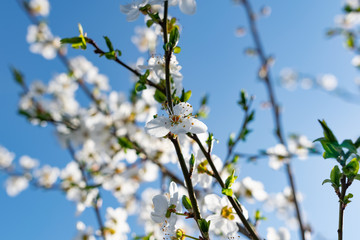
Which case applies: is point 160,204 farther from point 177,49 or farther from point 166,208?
point 177,49

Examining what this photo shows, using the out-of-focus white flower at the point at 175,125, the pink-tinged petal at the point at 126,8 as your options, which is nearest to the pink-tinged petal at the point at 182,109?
the out-of-focus white flower at the point at 175,125

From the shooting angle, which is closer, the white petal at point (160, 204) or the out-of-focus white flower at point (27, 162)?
the white petal at point (160, 204)

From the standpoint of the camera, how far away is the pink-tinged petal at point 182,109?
839 millimetres

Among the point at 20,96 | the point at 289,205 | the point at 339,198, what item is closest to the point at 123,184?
the point at 20,96

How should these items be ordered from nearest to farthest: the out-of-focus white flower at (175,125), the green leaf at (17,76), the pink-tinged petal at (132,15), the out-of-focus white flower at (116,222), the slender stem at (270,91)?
the out-of-focus white flower at (175,125) → the pink-tinged petal at (132,15) → the slender stem at (270,91) → the out-of-focus white flower at (116,222) → the green leaf at (17,76)

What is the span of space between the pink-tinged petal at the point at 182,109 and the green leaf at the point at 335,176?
0.43m

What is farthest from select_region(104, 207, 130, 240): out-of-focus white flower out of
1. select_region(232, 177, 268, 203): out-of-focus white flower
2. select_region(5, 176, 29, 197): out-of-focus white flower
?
select_region(5, 176, 29, 197): out-of-focus white flower

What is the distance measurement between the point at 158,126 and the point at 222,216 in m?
0.39

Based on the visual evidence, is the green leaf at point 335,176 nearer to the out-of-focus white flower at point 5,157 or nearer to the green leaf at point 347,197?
the green leaf at point 347,197

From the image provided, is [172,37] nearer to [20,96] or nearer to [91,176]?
[91,176]

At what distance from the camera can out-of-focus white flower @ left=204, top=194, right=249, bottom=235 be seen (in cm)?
91

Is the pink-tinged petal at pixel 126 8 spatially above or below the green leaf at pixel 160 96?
above

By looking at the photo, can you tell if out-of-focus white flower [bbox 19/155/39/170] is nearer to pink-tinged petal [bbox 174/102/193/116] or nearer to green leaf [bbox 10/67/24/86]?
green leaf [bbox 10/67/24/86]

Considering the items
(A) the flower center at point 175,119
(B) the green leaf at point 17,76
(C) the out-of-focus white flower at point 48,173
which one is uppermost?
(B) the green leaf at point 17,76
